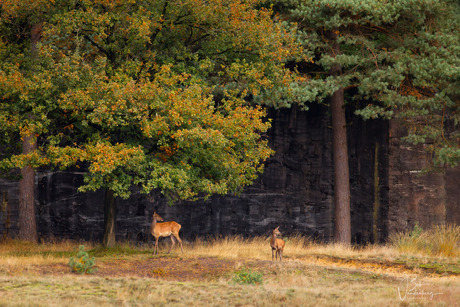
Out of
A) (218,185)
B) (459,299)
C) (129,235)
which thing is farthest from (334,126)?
(459,299)

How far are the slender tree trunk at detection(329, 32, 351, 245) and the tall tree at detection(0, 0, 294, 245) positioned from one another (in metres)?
4.01

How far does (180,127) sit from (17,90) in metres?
4.21

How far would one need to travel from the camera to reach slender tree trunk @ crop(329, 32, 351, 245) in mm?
22297

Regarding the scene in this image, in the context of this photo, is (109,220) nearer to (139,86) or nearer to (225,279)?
(139,86)

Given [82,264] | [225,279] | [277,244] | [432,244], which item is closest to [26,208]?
[82,264]

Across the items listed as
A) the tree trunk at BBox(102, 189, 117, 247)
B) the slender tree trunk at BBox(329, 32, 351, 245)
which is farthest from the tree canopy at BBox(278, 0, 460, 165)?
the tree trunk at BBox(102, 189, 117, 247)

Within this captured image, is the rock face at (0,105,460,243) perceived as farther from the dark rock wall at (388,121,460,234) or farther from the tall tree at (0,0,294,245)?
the tall tree at (0,0,294,245)

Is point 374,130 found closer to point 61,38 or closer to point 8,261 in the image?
point 61,38

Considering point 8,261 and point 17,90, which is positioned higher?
point 17,90

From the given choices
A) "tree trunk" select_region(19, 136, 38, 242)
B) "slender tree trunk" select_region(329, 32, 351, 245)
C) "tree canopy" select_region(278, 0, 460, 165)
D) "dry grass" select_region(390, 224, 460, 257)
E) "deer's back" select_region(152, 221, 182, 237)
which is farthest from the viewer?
"slender tree trunk" select_region(329, 32, 351, 245)

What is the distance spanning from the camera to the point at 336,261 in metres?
17.8

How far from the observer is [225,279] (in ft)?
44.0

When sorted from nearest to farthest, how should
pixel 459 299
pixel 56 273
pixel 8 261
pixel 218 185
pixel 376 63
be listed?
pixel 459 299 → pixel 56 273 → pixel 8 261 → pixel 218 185 → pixel 376 63

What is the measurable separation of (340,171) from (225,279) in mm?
10128
